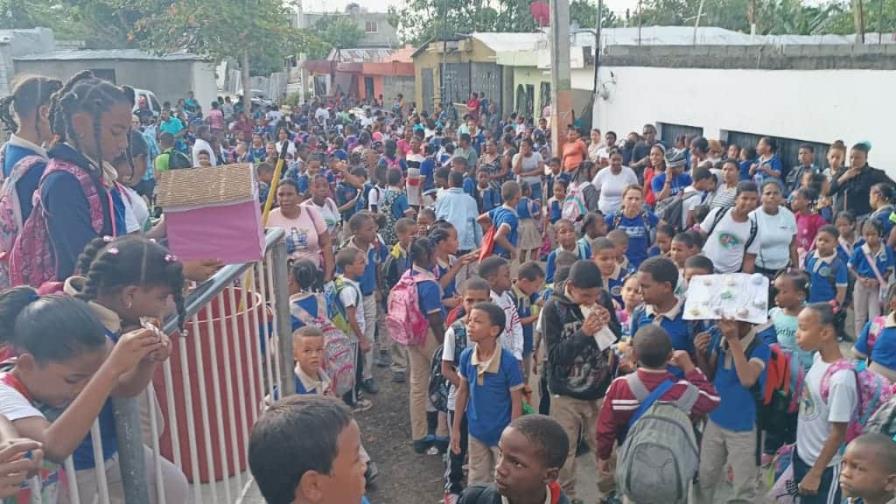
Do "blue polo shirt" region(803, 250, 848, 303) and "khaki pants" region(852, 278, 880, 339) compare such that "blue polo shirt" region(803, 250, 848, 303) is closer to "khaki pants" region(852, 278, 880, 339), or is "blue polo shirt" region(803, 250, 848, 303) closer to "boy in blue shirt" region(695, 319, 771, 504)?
"khaki pants" region(852, 278, 880, 339)

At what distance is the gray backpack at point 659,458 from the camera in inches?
145

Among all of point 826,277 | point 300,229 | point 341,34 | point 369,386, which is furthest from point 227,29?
point 341,34

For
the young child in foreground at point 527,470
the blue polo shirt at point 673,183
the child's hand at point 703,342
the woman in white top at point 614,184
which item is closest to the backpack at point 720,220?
the woman in white top at point 614,184

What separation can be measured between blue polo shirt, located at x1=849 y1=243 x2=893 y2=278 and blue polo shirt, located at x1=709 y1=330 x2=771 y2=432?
3.26 meters

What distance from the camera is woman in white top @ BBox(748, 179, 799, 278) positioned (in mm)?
6711

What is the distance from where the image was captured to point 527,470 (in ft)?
10.2

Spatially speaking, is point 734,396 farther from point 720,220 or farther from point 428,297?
point 720,220

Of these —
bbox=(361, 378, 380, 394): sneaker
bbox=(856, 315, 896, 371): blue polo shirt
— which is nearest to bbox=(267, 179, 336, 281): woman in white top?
bbox=(361, 378, 380, 394): sneaker

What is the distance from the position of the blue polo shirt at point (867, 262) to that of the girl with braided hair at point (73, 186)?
6.14 meters

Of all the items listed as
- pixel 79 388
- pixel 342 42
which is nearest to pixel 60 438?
pixel 79 388

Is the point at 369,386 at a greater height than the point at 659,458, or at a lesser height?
lesser

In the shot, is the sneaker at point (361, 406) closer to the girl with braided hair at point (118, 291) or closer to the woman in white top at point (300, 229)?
the woman in white top at point (300, 229)

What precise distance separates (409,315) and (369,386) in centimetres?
160

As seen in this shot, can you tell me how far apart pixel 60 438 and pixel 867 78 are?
453 inches
